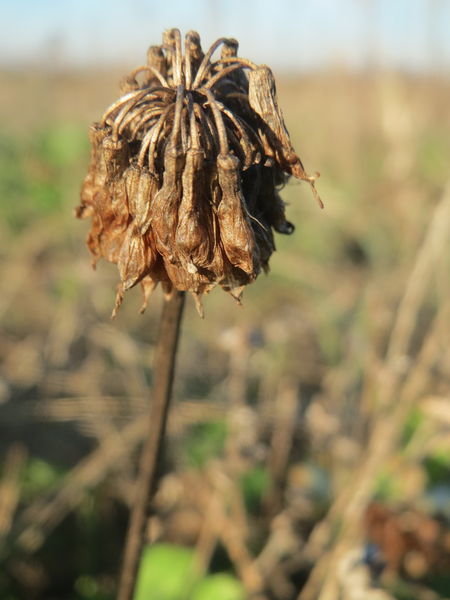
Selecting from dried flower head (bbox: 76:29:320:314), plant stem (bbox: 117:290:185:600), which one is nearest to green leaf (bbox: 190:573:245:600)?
plant stem (bbox: 117:290:185:600)

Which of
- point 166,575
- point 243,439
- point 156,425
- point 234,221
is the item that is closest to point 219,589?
point 166,575

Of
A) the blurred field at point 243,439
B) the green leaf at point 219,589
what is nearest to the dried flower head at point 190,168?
the blurred field at point 243,439

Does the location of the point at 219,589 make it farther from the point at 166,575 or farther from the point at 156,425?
the point at 156,425

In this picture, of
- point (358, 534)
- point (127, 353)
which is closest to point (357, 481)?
point (358, 534)

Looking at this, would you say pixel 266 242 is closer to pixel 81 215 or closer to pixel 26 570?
pixel 81 215

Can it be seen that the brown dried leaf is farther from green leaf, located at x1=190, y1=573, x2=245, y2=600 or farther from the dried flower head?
green leaf, located at x1=190, y1=573, x2=245, y2=600

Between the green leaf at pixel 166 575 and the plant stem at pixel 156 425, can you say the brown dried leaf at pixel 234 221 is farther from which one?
the green leaf at pixel 166 575
